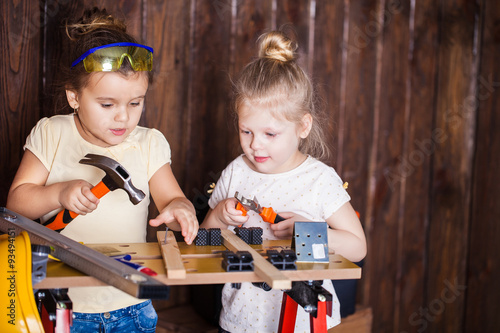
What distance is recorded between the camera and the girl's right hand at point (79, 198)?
1659 mm

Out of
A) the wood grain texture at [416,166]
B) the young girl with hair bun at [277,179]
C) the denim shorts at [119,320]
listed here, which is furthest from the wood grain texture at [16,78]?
the wood grain texture at [416,166]

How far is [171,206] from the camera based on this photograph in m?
1.84

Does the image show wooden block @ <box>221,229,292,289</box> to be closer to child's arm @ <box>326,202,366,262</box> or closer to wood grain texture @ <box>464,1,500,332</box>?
child's arm @ <box>326,202,366,262</box>

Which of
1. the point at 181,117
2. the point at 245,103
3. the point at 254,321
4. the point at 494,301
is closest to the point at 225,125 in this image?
the point at 181,117

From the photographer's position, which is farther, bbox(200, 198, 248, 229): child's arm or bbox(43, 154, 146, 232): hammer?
bbox(200, 198, 248, 229): child's arm

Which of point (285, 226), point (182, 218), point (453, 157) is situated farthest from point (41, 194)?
point (453, 157)

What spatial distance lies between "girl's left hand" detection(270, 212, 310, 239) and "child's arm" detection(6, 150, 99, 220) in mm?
645

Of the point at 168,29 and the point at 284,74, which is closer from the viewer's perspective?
the point at 284,74

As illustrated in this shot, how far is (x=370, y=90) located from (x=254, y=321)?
5.66 feet

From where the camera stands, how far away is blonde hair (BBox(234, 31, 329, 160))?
2039mm

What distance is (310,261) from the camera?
5.32ft

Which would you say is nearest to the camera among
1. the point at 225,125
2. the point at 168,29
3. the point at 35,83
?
the point at 35,83

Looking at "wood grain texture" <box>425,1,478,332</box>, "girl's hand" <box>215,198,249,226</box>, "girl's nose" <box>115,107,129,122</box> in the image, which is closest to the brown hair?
"girl's nose" <box>115,107,129,122</box>

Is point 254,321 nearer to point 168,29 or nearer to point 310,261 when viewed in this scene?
point 310,261
